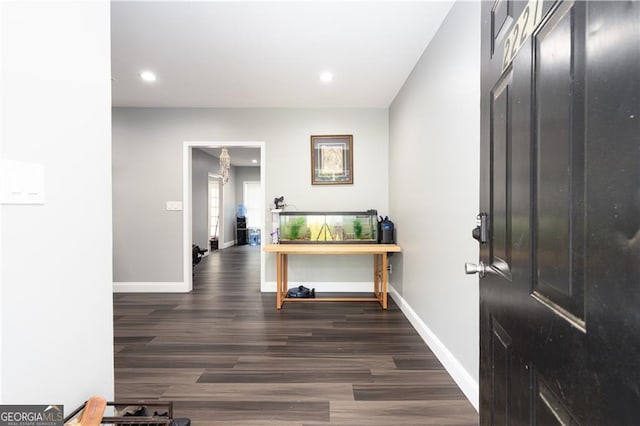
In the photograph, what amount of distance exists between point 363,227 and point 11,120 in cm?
334

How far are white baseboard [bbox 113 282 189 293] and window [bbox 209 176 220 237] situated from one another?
429 centimetres

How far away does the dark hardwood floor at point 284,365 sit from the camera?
1.60m

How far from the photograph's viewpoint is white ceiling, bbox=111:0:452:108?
1.96 meters

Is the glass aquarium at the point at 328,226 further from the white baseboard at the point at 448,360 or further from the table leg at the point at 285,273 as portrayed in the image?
the white baseboard at the point at 448,360

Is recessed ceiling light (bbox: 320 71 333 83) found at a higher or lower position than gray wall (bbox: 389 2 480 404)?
higher

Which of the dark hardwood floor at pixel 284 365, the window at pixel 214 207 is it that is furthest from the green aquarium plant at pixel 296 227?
the window at pixel 214 207

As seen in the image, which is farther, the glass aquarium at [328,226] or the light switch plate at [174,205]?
the light switch plate at [174,205]

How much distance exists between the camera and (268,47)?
2379 mm

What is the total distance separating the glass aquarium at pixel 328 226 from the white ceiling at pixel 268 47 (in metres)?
1.40

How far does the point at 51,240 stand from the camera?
898 mm

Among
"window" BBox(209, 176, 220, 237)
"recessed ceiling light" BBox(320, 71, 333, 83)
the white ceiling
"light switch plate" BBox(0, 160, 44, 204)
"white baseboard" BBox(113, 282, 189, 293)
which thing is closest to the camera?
"light switch plate" BBox(0, 160, 44, 204)

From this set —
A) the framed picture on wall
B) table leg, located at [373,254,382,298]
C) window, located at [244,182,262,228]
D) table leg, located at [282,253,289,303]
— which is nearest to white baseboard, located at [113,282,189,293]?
table leg, located at [282,253,289,303]

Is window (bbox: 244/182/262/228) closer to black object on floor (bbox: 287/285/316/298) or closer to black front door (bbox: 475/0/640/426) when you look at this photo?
black object on floor (bbox: 287/285/316/298)

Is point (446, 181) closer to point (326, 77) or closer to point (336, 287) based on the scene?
point (326, 77)
